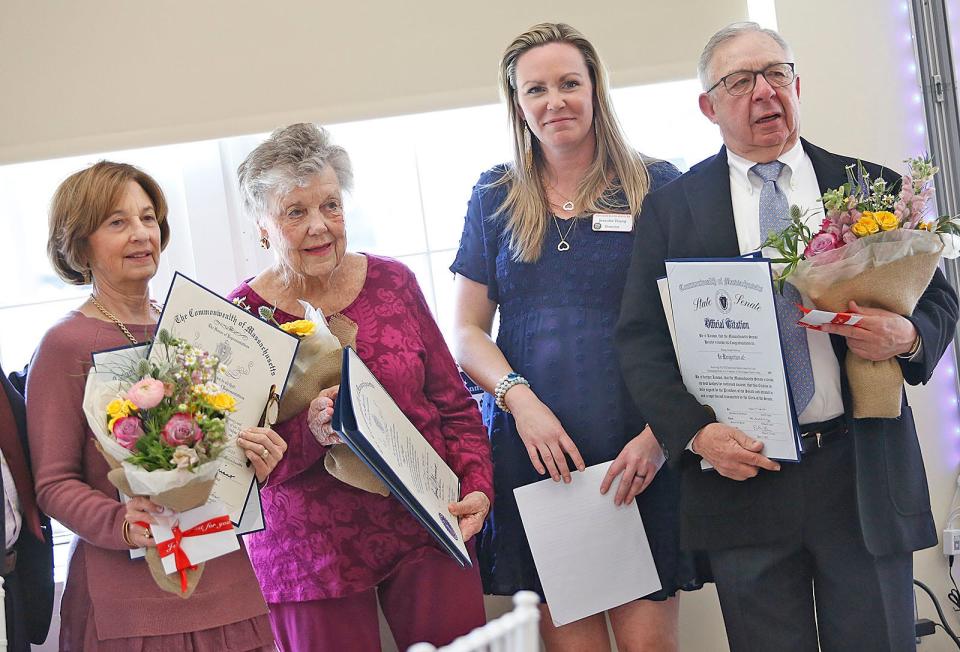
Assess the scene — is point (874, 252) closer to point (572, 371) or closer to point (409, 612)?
point (572, 371)

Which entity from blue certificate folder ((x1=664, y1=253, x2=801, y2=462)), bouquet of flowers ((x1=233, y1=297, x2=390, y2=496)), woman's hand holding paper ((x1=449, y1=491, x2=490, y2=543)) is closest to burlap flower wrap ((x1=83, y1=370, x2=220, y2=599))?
bouquet of flowers ((x1=233, y1=297, x2=390, y2=496))

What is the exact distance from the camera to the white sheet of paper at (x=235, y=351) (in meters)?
2.11

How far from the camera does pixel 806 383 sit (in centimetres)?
211

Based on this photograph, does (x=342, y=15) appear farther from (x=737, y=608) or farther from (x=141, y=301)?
(x=737, y=608)

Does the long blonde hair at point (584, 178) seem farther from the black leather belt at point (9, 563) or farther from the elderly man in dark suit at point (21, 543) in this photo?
the black leather belt at point (9, 563)

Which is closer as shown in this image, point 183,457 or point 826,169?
point 183,457

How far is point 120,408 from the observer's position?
1.83m

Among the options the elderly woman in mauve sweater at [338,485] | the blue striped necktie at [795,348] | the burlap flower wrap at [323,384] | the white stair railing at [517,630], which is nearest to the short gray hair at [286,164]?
the elderly woman in mauve sweater at [338,485]

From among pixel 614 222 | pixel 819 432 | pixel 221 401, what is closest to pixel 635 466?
pixel 819 432

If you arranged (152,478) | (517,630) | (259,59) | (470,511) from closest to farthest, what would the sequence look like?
(517,630)
(152,478)
(470,511)
(259,59)

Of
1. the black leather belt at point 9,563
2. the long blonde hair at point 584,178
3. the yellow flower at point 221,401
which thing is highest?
the long blonde hair at point 584,178

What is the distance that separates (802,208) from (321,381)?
1.15 metres

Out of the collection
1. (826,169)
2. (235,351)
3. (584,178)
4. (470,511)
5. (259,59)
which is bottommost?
(470,511)

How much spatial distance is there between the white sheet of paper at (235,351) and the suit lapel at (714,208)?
947mm
